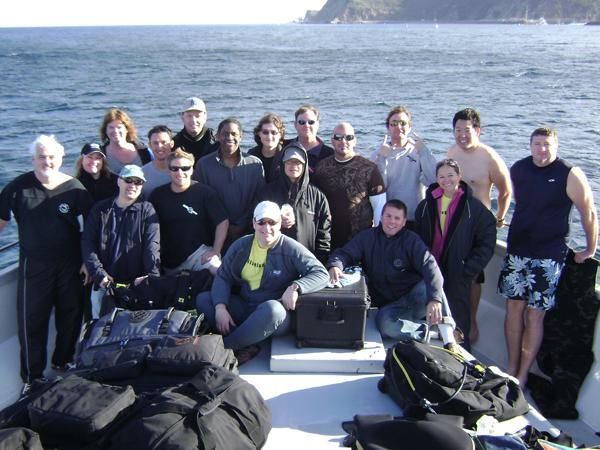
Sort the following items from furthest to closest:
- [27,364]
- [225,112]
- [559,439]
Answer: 1. [225,112]
2. [27,364]
3. [559,439]

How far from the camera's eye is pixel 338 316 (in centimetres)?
411

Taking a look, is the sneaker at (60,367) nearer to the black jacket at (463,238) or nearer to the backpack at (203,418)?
the backpack at (203,418)

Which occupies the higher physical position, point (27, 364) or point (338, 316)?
point (338, 316)

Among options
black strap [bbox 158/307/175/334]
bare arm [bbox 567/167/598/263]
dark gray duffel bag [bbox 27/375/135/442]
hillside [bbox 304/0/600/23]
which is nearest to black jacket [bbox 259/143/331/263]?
black strap [bbox 158/307/175/334]

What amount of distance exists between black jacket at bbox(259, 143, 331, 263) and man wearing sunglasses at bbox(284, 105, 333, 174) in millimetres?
530

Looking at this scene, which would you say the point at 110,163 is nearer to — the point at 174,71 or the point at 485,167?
the point at 485,167

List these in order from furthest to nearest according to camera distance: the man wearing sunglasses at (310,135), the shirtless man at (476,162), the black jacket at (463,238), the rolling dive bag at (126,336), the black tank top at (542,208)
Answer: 1. the man wearing sunglasses at (310,135)
2. the shirtless man at (476,162)
3. the black jacket at (463,238)
4. the black tank top at (542,208)
5. the rolling dive bag at (126,336)

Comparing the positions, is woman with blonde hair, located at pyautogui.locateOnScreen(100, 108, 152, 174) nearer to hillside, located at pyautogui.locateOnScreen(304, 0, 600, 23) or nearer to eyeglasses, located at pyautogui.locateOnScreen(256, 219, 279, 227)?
eyeglasses, located at pyautogui.locateOnScreen(256, 219, 279, 227)

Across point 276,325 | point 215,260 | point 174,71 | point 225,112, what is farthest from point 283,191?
point 174,71

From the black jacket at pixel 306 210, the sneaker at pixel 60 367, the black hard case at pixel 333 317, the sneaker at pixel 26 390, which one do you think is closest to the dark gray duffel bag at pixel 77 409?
the sneaker at pixel 26 390

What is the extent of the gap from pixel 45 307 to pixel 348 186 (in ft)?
8.18

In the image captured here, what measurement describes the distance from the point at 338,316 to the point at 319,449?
98 cm

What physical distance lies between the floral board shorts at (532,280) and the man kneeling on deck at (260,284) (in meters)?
1.52

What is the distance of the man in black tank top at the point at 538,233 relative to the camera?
14.3ft
